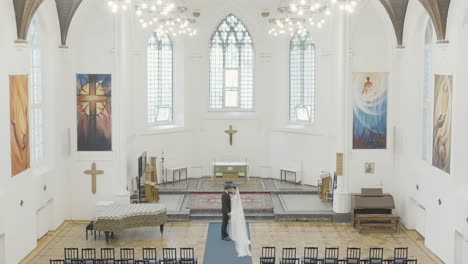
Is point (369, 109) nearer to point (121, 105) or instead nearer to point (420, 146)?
point (420, 146)

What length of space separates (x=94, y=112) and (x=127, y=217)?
4.58m

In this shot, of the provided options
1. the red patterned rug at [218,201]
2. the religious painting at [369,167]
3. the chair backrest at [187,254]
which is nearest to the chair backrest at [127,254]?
the chair backrest at [187,254]

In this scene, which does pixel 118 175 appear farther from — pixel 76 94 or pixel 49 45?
pixel 49 45

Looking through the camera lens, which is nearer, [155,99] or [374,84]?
[374,84]

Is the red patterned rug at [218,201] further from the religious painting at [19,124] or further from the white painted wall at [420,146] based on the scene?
the religious painting at [19,124]

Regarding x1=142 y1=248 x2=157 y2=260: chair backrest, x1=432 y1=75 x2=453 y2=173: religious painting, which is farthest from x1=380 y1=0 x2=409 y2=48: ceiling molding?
x1=142 y1=248 x2=157 y2=260: chair backrest

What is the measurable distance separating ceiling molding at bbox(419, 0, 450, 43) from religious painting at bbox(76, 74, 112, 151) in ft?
37.4

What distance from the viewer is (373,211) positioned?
2508 cm

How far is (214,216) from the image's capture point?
85.4ft

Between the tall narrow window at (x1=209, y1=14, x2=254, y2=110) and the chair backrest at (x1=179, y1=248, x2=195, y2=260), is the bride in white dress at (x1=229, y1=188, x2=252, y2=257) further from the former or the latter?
the tall narrow window at (x1=209, y1=14, x2=254, y2=110)

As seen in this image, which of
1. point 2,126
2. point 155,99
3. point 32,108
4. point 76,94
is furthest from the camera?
point 155,99

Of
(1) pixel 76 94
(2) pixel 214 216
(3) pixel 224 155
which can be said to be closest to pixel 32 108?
(1) pixel 76 94

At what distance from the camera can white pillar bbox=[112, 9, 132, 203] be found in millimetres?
25469

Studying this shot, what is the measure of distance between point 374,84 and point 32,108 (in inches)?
476
